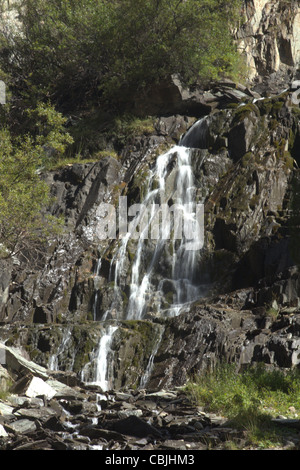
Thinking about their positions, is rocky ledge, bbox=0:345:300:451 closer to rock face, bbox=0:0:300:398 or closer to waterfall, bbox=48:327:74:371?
rock face, bbox=0:0:300:398

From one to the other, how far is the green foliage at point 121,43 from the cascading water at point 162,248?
19.7 ft

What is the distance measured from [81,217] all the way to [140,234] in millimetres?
2925

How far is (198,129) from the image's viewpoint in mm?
22203

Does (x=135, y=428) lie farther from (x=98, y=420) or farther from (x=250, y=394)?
(x=250, y=394)

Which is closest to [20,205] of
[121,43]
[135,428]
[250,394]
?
[250,394]

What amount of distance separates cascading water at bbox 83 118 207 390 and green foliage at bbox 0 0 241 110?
19.7 ft

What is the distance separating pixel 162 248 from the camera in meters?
17.8

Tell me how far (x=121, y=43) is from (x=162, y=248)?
1225 centimetres

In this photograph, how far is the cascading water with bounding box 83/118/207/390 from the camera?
53.7 ft

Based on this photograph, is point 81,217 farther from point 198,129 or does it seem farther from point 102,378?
point 102,378

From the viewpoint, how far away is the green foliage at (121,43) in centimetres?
2430

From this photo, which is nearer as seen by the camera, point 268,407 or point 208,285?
point 268,407

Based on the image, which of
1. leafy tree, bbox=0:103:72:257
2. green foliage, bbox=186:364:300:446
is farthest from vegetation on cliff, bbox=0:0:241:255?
green foliage, bbox=186:364:300:446

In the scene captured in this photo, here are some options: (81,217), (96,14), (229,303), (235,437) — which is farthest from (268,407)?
(96,14)
